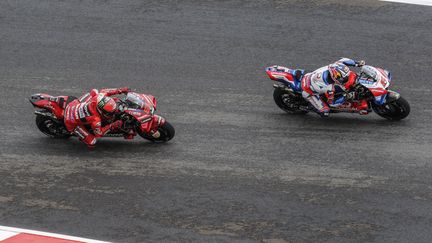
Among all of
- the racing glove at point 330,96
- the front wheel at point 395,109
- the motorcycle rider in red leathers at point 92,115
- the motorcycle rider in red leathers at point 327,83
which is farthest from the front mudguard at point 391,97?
the motorcycle rider in red leathers at point 92,115

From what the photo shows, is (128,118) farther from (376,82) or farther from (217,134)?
(376,82)

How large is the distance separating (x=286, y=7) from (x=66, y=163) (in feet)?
30.8

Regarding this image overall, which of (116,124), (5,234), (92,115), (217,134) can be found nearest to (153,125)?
(116,124)

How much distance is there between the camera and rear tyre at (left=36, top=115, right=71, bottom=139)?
16688mm

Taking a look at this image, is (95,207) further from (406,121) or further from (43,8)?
(43,8)

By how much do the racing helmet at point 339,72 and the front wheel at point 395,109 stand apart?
33.3 inches

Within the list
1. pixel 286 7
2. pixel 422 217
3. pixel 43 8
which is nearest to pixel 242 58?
pixel 286 7

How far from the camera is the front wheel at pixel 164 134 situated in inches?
648

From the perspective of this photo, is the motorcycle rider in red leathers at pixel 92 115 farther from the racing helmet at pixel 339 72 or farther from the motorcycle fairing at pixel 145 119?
the racing helmet at pixel 339 72

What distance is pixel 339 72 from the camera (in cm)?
1717

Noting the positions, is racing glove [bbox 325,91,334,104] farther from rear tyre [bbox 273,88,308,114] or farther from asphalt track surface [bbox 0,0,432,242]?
rear tyre [bbox 273,88,308,114]

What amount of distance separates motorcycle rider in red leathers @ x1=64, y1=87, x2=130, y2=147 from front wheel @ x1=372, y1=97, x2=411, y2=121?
5229 millimetres

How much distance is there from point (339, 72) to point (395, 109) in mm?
1385

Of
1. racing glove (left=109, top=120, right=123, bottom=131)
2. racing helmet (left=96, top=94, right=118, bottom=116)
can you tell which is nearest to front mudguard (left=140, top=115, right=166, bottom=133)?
racing glove (left=109, top=120, right=123, bottom=131)
